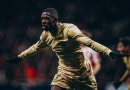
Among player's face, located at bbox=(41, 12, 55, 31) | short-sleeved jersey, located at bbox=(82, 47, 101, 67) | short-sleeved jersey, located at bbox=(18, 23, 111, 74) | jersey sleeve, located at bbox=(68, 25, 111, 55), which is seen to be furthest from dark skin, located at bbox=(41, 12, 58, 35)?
short-sleeved jersey, located at bbox=(82, 47, 101, 67)

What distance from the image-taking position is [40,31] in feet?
46.0

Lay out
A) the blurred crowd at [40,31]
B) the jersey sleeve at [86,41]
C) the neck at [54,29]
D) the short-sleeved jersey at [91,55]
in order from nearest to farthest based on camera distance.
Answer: the jersey sleeve at [86,41], the neck at [54,29], the short-sleeved jersey at [91,55], the blurred crowd at [40,31]

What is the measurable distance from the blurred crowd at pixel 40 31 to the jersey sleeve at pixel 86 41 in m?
4.59

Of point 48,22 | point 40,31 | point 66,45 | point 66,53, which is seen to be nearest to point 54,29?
point 48,22

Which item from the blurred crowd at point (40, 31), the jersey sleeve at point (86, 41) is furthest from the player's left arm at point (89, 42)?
the blurred crowd at point (40, 31)

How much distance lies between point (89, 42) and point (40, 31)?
831 centimetres

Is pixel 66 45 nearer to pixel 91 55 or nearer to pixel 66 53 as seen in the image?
pixel 66 53

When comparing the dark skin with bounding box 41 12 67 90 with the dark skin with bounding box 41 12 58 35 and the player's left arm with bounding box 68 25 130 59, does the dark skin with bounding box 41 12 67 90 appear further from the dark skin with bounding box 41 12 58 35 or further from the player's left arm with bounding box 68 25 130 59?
the player's left arm with bounding box 68 25 130 59

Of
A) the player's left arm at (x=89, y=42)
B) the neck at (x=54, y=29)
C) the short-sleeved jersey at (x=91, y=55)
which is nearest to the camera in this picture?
the player's left arm at (x=89, y=42)

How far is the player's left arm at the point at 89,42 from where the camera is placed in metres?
5.59

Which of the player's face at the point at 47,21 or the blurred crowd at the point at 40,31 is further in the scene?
the blurred crowd at the point at 40,31

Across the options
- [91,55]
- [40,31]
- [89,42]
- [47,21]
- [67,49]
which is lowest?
[89,42]

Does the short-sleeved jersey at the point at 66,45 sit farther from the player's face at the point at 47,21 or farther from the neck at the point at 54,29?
the player's face at the point at 47,21

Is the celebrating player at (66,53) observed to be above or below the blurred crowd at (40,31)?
below
